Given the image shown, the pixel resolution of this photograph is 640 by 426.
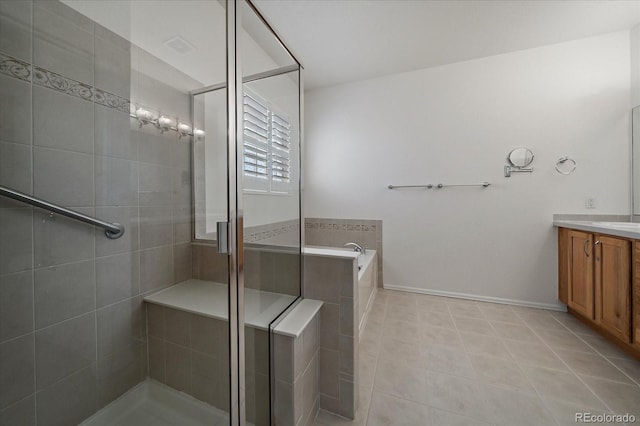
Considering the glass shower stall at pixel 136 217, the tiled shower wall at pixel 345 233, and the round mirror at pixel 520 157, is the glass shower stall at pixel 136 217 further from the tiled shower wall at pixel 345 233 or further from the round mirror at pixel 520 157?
the round mirror at pixel 520 157

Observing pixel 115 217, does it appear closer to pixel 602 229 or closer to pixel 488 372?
pixel 488 372

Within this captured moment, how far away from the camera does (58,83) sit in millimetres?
922

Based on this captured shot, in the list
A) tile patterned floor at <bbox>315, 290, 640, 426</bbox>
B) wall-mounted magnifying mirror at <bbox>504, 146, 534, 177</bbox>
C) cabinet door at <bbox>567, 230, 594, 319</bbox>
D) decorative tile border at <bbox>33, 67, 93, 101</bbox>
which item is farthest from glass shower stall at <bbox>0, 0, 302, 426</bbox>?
wall-mounted magnifying mirror at <bbox>504, 146, 534, 177</bbox>

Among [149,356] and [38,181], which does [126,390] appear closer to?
[149,356]

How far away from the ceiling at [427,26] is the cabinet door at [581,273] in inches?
68.7

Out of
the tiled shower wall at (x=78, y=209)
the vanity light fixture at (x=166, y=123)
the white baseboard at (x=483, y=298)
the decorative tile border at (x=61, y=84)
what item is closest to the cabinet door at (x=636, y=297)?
the white baseboard at (x=483, y=298)

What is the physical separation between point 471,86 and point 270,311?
114 inches

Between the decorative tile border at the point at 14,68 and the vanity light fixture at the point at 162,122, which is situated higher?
the decorative tile border at the point at 14,68

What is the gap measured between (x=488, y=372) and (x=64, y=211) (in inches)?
90.9

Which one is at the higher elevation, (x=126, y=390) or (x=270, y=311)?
(x=270, y=311)

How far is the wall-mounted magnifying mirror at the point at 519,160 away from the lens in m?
2.26

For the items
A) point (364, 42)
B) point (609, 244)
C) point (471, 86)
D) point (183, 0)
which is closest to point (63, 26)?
point (183, 0)

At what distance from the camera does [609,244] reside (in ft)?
5.31

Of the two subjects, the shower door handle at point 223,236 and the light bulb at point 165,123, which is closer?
the shower door handle at point 223,236
